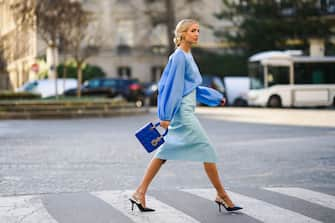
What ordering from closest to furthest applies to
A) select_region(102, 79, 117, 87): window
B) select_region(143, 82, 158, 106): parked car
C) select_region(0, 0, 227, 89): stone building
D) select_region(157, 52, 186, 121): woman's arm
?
1. select_region(157, 52, 186, 121): woman's arm
2. select_region(102, 79, 117, 87): window
3. select_region(143, 82, 158, 106): parked car
4. select_region(0, 0, 227, 89): stone building

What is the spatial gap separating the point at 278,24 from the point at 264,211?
1720 inches

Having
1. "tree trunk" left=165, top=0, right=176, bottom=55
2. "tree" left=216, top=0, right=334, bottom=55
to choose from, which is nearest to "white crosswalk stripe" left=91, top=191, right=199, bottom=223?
"tree" left=216, top=0, right=334, bottom=55

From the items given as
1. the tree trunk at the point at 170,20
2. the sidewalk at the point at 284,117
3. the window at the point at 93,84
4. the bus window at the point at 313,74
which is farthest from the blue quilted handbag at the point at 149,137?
the tree trunk at the point at 170,20

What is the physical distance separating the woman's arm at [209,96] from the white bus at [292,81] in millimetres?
30437

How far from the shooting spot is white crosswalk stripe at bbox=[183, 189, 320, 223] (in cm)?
680

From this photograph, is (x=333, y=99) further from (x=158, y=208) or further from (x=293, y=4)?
(x=158, y=208)

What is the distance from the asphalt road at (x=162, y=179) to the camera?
7.16m

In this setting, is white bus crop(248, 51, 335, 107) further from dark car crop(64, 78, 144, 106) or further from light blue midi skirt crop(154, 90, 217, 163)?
light blue midi skirt crop(154, 90, 217, 163)

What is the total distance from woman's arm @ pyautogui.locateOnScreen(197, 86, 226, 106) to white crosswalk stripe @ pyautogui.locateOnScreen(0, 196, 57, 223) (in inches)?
71.8

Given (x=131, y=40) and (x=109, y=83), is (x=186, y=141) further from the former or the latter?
(x=131, y=40)

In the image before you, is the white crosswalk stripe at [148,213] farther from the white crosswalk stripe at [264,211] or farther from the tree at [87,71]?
the tree at [87,71]

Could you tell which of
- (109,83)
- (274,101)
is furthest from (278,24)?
(109,83)

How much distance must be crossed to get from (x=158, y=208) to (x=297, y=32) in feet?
144

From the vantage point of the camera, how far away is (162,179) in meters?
9.80
